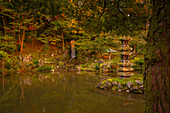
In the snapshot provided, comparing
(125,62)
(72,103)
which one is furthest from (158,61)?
(125,62)

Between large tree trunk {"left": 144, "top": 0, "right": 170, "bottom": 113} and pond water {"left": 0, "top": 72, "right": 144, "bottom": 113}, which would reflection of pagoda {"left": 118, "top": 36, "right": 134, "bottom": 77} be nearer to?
pond water {"left": 0, "top": 72, "right": 144, "bottom": 113}

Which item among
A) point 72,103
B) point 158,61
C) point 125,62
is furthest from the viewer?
point 125,62

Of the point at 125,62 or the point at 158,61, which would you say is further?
the point at 125,62

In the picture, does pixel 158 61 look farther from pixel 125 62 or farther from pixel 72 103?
pixel 125 62

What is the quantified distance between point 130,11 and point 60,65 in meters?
11.7

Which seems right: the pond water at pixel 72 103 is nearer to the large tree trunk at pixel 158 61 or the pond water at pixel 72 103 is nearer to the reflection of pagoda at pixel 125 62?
the reflection of pagoda at pixel 125 62

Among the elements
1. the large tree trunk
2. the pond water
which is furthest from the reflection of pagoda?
the large tree trunk

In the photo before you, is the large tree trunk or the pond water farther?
the pond water

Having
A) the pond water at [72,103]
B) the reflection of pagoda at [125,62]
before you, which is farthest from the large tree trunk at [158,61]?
the reflection of pagoda at [125,62]

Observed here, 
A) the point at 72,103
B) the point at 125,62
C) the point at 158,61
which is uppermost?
the point at 158,61

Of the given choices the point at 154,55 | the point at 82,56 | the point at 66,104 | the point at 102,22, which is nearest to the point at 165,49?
the point at 154,55

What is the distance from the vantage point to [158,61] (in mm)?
1318

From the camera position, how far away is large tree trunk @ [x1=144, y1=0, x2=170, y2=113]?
1269 mm

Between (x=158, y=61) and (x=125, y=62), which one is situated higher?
(x=158, y=61)
